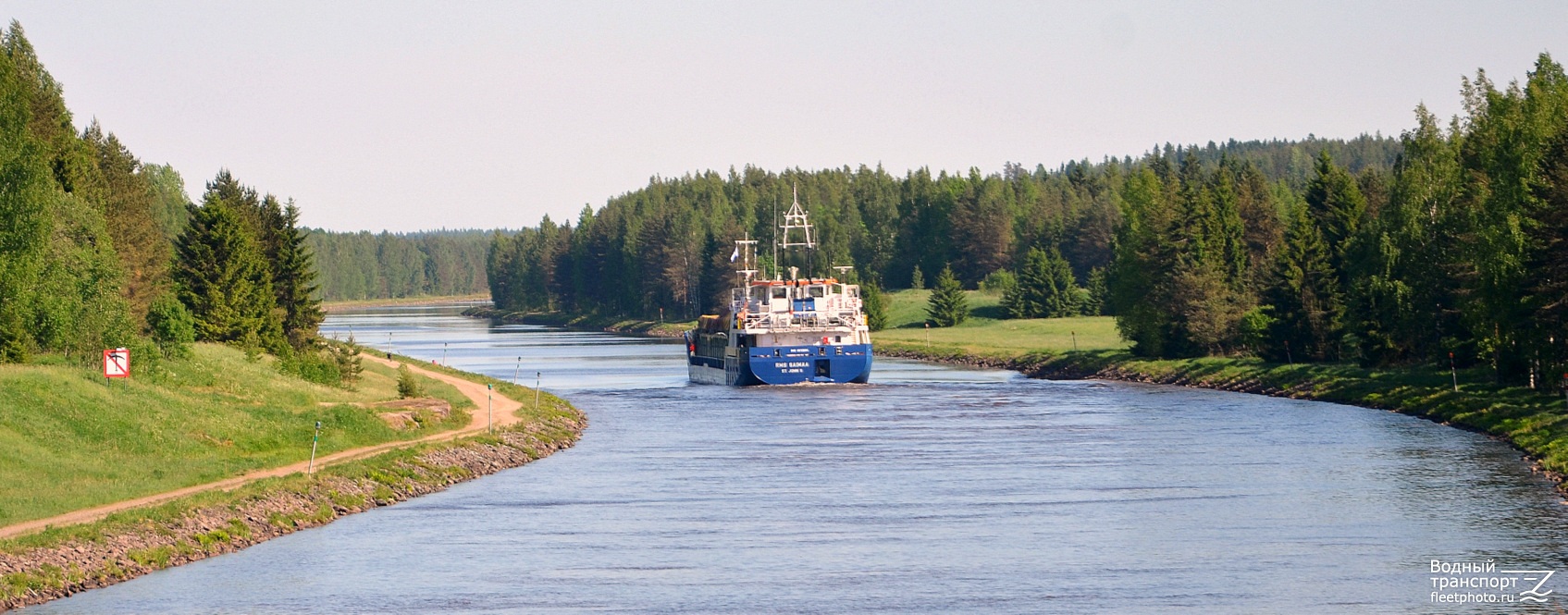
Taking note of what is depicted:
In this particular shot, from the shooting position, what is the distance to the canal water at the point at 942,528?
1174 inches

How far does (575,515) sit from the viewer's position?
40.5 metres

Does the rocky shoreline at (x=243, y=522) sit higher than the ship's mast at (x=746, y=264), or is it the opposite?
the ship's mast at (x=746, y=264)

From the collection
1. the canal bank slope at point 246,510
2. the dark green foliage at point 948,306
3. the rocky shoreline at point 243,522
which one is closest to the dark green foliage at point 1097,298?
the dark green foliage at point 948,306

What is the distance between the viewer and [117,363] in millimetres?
46094

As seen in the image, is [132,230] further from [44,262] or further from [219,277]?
[44,262]

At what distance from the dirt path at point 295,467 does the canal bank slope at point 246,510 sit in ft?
0.34

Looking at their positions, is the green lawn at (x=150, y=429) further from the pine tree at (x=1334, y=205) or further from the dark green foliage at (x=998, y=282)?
the dark green foliage at (x=998, y=282)

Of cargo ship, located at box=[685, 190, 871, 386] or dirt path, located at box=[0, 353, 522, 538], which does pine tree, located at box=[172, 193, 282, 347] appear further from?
cargo ship, located at box=[685, 190, 871, 386]

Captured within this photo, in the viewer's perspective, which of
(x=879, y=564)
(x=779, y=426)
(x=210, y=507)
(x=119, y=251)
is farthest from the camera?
(x=119, y=251)

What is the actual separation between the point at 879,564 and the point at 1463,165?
44853 millimetres

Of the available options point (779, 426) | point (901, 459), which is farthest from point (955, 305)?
point (901, 459)

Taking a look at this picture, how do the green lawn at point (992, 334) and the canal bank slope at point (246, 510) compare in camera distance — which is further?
the green lawn at point (992, 334)

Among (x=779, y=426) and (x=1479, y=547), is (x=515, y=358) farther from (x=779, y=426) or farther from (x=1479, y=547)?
(x=1479, y=547)

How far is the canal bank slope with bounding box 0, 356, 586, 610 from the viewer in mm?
29391
